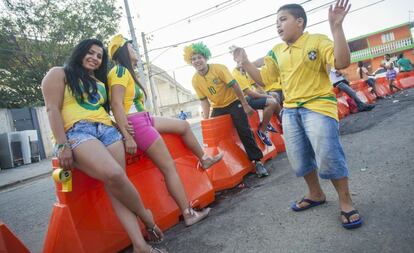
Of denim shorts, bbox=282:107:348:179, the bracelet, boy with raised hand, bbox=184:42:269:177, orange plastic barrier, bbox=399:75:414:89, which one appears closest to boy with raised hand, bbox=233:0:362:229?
denim shorts, bbox=282:107:348:179

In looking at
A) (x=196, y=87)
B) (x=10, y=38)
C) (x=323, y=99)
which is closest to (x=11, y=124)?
(x=10, y=38)

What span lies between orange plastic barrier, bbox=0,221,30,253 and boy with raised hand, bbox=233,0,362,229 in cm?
238

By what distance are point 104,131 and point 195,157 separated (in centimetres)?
124

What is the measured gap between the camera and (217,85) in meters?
4.36

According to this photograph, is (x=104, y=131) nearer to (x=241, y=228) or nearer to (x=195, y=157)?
(x=195, y=157)

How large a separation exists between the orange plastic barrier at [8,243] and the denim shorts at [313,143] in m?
2.45

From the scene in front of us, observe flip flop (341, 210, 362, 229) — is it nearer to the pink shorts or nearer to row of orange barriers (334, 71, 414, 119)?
the pink shorts

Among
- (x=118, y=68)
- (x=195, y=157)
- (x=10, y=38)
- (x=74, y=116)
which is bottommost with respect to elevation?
(x=195, y=157)

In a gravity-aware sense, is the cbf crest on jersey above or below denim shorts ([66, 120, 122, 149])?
above

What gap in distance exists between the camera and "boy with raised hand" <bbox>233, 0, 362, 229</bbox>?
7.47ft

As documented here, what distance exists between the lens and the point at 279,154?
5.53 metres

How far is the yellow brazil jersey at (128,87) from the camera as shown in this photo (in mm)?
2799

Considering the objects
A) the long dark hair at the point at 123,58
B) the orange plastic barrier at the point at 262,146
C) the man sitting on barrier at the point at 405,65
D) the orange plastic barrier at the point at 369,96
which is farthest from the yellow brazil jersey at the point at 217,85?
the man sitting on barrier at the point at 405,65

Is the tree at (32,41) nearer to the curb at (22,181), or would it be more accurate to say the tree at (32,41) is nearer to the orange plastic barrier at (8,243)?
the curb at (22,181)
